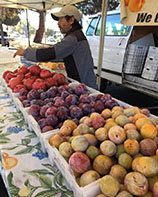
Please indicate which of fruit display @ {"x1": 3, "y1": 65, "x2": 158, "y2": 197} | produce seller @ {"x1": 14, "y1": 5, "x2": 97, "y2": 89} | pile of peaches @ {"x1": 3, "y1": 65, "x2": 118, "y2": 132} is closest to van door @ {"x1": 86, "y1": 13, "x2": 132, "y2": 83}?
produce seller @ {"x1": 14, "y1": 5, "x2": 97, "y2": 89}

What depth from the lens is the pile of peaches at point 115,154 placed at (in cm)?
57

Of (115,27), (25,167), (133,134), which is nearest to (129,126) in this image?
(133,134)

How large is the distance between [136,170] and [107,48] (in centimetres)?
391

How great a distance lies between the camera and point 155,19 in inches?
83.5

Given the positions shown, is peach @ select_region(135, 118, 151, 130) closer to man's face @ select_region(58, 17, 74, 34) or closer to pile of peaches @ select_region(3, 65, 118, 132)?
pile of peaches @ select_region(3, 65, 118, 132)

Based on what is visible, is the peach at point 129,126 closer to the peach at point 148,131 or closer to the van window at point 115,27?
the peach at point 148,131

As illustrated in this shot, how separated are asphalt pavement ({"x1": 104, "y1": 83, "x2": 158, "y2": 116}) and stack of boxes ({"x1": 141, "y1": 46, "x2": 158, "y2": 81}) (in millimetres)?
700

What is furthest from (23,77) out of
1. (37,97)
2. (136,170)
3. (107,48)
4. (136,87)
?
(107,48)

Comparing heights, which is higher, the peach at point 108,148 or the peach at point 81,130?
the peach at point 81,130

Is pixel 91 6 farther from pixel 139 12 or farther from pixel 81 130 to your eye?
pixel 81 130

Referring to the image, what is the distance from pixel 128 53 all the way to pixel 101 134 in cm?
325

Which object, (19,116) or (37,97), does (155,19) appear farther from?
(19,116)

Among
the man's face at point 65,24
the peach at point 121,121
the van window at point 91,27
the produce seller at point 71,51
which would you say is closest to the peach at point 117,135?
the peach at point 121,121

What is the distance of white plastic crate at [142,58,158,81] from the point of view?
3.47 meters
